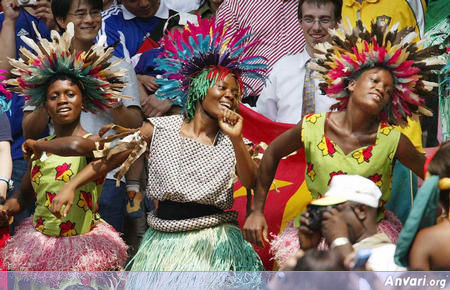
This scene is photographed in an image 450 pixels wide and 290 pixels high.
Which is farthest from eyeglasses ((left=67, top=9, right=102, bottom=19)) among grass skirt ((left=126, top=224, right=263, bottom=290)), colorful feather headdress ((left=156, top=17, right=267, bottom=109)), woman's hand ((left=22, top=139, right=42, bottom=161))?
grass skirt ((left=126, top=224, right=263, bottom=290))

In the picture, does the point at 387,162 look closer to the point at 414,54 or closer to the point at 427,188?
the point at 414,54

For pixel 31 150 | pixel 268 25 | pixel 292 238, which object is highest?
pixel 268 25

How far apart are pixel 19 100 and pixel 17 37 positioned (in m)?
0.45

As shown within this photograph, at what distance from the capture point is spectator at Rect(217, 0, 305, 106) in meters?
7.09

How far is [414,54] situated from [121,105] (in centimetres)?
201

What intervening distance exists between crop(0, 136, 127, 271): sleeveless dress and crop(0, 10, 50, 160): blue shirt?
0.95 metres

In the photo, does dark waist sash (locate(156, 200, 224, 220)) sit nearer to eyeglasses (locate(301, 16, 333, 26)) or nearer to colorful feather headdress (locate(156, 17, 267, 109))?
colorful feather headdress (locate(156, 17, 267, 109))

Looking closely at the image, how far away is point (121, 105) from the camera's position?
6500 millimetres

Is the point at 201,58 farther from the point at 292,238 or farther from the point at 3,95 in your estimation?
the point at 3,95

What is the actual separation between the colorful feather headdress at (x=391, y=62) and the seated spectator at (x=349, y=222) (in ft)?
4.07

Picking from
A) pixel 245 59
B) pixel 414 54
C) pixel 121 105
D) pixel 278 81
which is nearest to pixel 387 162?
pixel 414 54

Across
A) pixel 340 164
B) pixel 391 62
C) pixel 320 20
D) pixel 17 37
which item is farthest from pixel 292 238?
pixel 17 37

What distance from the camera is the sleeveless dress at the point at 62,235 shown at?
5.74m

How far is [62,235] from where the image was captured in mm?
5828
